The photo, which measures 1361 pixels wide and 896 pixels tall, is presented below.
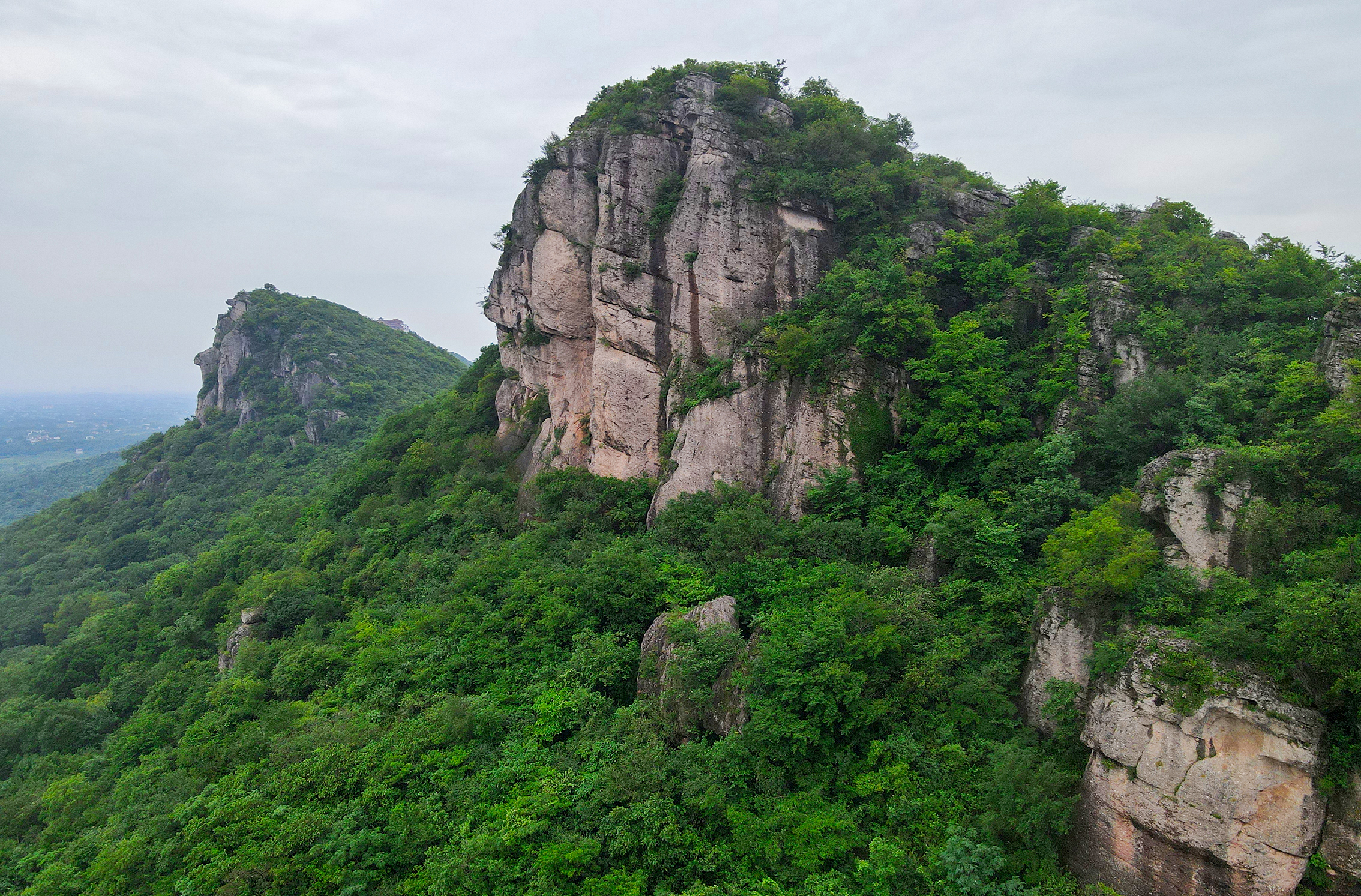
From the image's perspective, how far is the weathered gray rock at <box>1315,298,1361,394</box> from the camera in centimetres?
1203

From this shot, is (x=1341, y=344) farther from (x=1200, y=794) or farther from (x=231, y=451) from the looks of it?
(x=231, y=451)

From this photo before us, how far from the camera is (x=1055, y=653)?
1166cm

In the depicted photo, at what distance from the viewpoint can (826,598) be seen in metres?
14.5

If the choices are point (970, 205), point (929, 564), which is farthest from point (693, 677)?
point (970, 205)

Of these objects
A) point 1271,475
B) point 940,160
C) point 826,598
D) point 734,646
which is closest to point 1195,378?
point 1271,475

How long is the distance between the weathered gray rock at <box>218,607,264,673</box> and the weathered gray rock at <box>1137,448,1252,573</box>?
98.6 ft

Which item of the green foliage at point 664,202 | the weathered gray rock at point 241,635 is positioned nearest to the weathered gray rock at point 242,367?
the weathered gray rock at point 241,635

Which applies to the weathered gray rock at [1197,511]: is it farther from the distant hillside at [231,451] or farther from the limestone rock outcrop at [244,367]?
the limestone rock outcrop at [244,367]

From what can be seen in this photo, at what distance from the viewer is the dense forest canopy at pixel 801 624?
10.4m

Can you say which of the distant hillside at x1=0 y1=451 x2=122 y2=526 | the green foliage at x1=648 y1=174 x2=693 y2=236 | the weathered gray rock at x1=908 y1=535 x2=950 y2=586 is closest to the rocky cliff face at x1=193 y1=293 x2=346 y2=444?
the distant hillside at x1=0 y1=451 x2=122 y2=526

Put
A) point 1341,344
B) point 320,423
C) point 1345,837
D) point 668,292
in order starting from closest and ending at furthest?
point 1345,837 < point 1341,344 < point 668,292 < point 320,423

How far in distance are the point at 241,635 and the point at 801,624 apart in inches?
918

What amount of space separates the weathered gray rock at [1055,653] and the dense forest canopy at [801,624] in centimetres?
44

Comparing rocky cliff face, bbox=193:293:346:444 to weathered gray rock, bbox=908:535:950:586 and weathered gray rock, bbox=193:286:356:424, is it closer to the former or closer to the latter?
weathered gray rock, bbox=193:286:356:424
